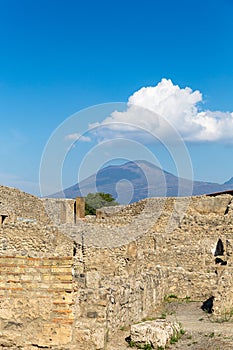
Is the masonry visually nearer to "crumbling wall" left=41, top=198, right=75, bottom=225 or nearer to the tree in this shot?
"crumbling wall" left=41, top=198, right=75, bottom=225

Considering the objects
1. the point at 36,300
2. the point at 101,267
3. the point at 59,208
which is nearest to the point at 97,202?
the point at 59,208

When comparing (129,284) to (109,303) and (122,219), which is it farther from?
(122,219)

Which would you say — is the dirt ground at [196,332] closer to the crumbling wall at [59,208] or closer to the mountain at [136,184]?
the mountain at [136,184]

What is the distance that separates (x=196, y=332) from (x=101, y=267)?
15.4 ft

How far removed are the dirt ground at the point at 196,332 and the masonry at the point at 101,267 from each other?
29 centimetres

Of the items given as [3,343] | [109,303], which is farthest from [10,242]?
[3,343]

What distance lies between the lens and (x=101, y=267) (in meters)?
12.3

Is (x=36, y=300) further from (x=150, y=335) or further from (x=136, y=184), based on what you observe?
(x=136, y=184)

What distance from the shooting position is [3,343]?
556 centimetres

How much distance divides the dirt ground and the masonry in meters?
0.29

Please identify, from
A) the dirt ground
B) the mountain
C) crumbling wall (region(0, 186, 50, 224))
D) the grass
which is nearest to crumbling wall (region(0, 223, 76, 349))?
the dirt ground

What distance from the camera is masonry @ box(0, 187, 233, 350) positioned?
215 inches

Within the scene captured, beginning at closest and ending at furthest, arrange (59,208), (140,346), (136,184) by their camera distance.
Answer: (140,346) → (136,184) → (59,208)

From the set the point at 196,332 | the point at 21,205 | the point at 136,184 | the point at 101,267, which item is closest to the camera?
the point at 196,332
